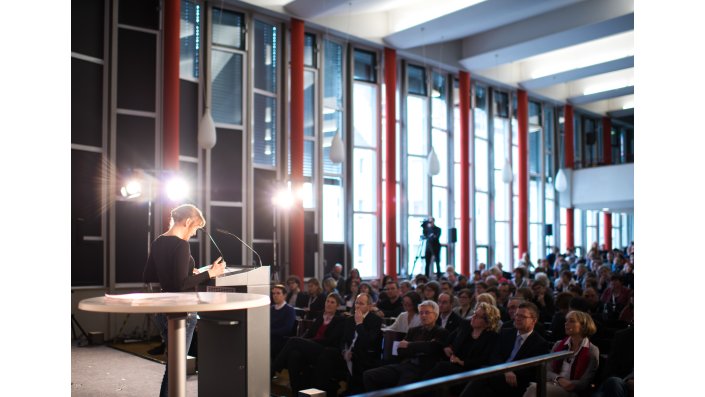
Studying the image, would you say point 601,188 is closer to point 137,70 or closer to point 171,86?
point 171,86

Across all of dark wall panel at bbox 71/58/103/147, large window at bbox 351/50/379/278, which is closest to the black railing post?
dark wall panel at bbox 71/58/103/147

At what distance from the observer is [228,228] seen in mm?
10117

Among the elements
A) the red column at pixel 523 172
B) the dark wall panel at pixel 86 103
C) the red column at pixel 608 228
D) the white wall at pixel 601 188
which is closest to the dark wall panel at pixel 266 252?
the dark wall panel at pixel 86 103

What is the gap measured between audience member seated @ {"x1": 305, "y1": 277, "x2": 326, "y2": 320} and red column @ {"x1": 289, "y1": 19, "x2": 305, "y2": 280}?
2671mm

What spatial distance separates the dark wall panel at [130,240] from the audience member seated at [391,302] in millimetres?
3683

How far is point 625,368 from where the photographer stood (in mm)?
4031

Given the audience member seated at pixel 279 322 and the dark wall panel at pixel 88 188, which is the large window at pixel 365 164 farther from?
the audience member seated at pixel 279 322

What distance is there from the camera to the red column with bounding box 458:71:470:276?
45.5ft

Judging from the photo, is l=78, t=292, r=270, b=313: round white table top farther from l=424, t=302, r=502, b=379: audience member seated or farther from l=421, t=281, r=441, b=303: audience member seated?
l=421, t=281, r=441, b=303: audience member seated

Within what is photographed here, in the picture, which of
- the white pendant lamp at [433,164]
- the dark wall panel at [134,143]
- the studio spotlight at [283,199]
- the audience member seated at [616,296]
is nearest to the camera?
the audience member seated at [616,296]

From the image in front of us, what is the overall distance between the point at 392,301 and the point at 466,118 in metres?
7.53

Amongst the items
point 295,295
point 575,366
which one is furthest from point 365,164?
point 575,366

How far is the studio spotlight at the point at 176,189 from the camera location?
855 centimetres
